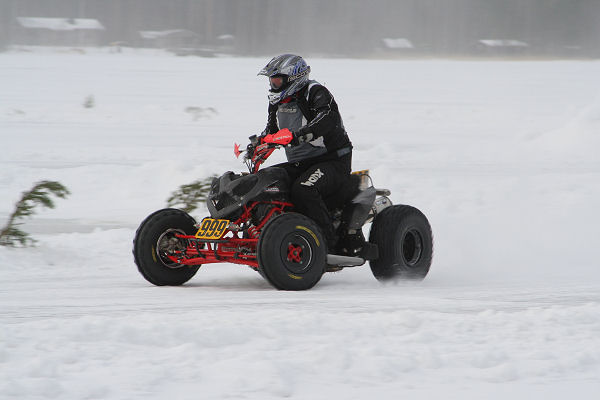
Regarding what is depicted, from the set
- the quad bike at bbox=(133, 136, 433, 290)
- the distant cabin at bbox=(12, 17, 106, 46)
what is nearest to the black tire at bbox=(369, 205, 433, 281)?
the quad bike at bbox=(133, 136, 433, 290)

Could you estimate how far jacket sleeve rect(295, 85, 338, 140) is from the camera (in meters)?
7.76

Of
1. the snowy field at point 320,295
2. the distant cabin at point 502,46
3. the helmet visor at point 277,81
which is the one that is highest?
the distant cabin at point 502,46

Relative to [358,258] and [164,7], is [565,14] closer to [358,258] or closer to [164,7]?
[164,7]

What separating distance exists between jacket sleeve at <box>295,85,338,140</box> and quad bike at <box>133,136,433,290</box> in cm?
38

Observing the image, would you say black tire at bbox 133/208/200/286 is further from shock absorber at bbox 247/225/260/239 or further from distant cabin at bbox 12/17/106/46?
distant cabin at bbox 12/17/106/46

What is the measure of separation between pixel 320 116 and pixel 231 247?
4.85 feet

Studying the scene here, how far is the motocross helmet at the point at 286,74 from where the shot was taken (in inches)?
311

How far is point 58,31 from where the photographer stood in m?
68.5

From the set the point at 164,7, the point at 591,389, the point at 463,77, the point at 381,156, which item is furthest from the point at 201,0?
the point at 591,389

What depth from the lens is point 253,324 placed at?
18.0ft

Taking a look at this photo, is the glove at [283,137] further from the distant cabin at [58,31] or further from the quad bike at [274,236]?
the distant cabin at [58,31]

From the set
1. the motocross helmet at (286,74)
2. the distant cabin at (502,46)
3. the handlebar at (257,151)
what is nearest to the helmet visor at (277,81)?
the motocross helmet at (286,74)

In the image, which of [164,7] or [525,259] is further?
[164,7]

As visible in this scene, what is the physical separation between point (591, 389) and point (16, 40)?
2592 inches
